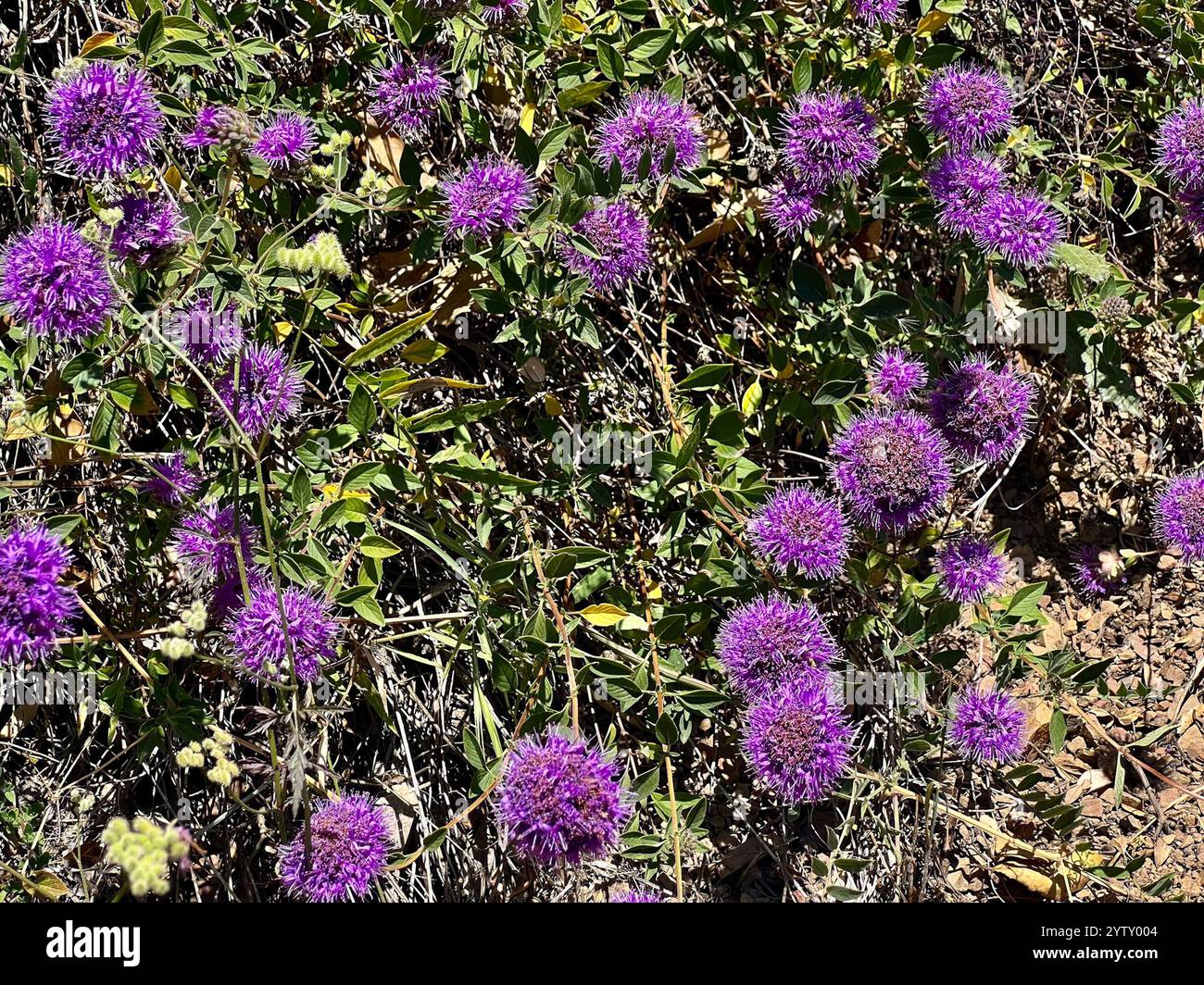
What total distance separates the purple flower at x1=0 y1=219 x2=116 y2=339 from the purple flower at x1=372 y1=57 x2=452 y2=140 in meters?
0.81

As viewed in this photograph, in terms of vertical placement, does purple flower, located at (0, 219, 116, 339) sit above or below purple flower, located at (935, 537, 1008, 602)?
above

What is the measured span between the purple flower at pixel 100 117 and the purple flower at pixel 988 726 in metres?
2.34

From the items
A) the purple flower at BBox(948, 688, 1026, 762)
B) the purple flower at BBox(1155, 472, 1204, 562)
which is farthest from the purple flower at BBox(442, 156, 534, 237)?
the purple flower at BBox(1155, 472, 1204, 562)

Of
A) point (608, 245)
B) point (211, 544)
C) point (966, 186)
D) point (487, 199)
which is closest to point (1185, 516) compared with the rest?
point (966, 186)

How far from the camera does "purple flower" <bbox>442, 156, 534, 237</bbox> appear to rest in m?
2.38

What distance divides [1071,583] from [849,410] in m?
0.99

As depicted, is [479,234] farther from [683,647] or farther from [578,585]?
[683,647]

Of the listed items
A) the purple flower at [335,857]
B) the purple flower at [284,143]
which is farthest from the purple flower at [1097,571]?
the purple flower at [284,143]

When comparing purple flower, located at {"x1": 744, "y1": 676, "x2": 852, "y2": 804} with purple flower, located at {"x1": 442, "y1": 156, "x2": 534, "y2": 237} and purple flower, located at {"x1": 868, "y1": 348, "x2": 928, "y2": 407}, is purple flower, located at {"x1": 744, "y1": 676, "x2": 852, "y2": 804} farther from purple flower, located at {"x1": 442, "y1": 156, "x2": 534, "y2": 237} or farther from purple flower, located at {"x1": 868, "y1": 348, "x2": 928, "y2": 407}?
purple flower, located at {"x1": 442, "y1": 156, "x2": 534, "y2": 237}

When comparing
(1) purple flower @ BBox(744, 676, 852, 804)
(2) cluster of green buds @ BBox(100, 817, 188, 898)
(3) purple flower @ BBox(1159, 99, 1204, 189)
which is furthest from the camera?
(3) purple flower @ BBox(1159, 99, 1204, 189)

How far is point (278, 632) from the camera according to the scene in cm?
219

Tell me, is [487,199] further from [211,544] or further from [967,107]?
[967,107]

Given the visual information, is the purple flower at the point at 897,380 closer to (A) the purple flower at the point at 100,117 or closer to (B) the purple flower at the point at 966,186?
(B) the purple flower at the point at 966,186

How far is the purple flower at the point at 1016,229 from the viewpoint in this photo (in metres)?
2.53
